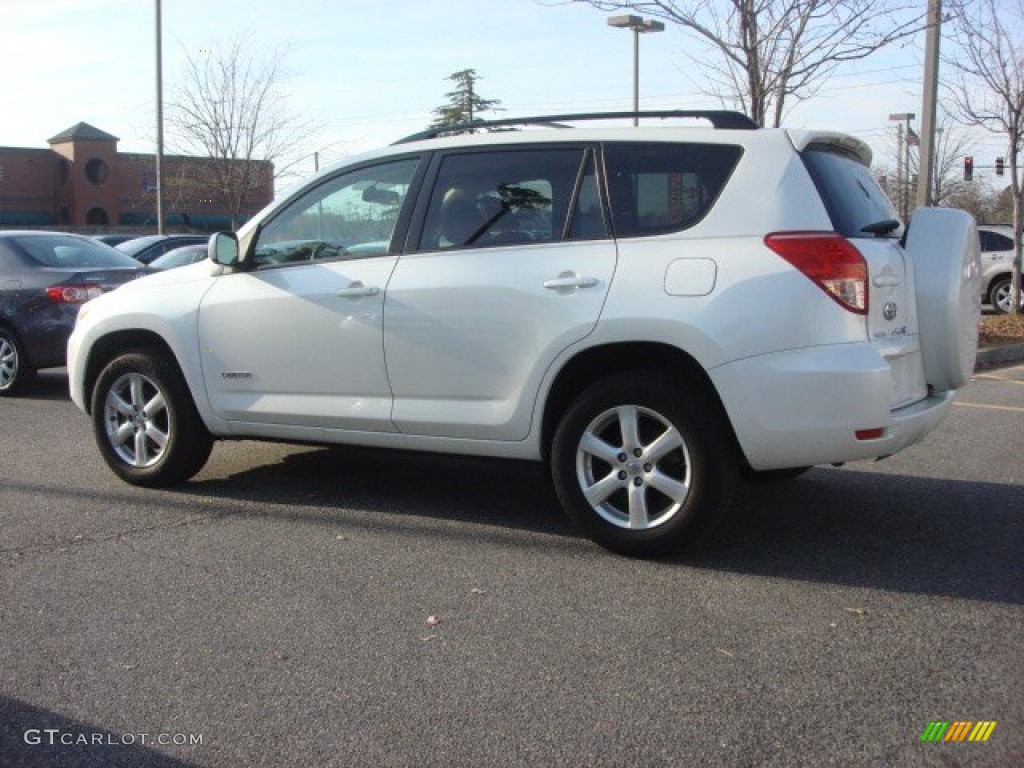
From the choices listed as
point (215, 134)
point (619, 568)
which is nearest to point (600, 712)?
point (619, 568)

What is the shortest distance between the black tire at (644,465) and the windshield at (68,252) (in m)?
7.02

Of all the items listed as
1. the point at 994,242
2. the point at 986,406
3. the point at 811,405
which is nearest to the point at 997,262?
the point at 994,242

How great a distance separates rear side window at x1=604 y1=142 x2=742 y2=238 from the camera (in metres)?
4.64

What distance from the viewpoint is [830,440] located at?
172 inches

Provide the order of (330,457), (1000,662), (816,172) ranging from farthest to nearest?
1. (330,457)
2. (816,172)
3. (1000,662)

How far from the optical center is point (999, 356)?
41.1ft

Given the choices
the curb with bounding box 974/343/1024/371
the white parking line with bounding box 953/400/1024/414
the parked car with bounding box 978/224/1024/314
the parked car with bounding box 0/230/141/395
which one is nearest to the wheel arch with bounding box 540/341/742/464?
the white parking line with bounding box 953/400/1024/414

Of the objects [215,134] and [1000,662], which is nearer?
[1000,662]

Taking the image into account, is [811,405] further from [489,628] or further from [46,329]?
[46,329]

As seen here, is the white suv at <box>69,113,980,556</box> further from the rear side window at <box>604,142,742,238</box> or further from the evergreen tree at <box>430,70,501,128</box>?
the evergreen tree at <box>430,70,501,128</box>

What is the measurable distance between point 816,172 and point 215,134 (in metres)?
27.6

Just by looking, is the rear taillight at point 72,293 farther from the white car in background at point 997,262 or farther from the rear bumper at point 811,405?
the white car in background at point 997,262

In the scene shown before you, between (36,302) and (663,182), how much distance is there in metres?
7.07

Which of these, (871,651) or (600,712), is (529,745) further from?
(871,651)
